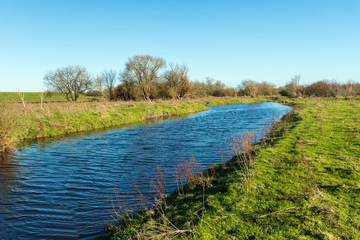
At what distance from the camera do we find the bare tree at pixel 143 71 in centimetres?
4856

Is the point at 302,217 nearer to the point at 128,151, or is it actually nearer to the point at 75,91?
the point at 128,151

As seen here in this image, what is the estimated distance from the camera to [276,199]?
563 cm

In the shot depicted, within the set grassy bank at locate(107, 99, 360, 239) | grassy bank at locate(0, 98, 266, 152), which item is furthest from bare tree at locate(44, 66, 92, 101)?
grassy bank at locate(107, 99, 360, 239)

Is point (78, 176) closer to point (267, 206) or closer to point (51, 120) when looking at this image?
point (267, 206)

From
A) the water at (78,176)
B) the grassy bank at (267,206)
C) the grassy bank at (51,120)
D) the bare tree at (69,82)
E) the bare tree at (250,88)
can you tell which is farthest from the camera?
the bare tree at (250,88)

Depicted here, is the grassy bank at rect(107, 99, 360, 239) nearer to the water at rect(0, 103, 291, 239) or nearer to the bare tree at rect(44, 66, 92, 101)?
the water at rect(0, 103, 291, 239)

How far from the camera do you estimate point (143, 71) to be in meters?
49.2

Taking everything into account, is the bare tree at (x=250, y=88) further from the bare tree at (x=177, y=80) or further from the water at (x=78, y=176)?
the water at (x=78, y=176)

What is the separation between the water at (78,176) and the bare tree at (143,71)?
33.8m

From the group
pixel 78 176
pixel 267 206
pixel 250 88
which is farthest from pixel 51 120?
pixel 250 88

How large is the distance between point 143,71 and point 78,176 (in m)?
42.1

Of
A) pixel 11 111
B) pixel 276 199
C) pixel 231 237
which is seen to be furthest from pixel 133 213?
pixel 11 111

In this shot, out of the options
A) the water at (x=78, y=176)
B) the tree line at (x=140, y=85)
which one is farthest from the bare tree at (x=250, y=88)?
the water at (x=78, y=176)

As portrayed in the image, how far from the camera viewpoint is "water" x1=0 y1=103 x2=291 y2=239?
6.04m
